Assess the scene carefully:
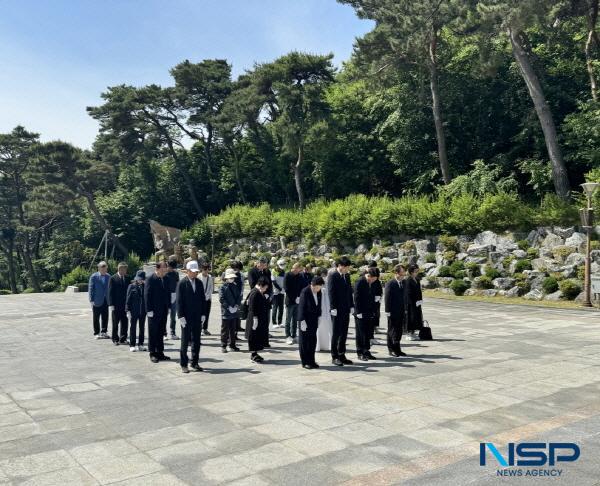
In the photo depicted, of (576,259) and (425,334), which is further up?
(576,259)

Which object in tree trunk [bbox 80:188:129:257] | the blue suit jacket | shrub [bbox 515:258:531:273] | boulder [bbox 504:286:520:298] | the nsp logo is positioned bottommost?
the nsp logo

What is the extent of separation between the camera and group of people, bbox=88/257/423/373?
400 inches

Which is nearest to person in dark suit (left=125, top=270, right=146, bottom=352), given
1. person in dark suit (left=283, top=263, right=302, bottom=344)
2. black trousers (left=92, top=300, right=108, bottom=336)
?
black trousers (left=92, top=300, right=108, bottom=336)

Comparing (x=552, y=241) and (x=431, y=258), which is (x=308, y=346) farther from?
(x=431, y=258)

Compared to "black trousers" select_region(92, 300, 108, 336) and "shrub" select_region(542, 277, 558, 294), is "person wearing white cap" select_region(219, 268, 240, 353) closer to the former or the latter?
"black trousers" select_region(92, 300, 108, 336)

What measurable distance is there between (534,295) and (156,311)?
15.9 meters

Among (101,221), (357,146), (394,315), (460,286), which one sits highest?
(357,146)

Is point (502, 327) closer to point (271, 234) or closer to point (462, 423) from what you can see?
point (462, 423)

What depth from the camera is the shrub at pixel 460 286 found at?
78.0 ft

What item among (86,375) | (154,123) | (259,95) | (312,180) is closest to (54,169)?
(154,123)

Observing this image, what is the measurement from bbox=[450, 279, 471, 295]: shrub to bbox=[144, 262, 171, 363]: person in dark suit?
51.5ft

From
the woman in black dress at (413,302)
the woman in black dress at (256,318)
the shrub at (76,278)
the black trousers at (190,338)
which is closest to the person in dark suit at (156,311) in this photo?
the black trousers at (190,338)

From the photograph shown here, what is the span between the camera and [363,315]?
35.8 feet

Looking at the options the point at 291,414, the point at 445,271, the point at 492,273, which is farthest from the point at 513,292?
the point at 291,414
